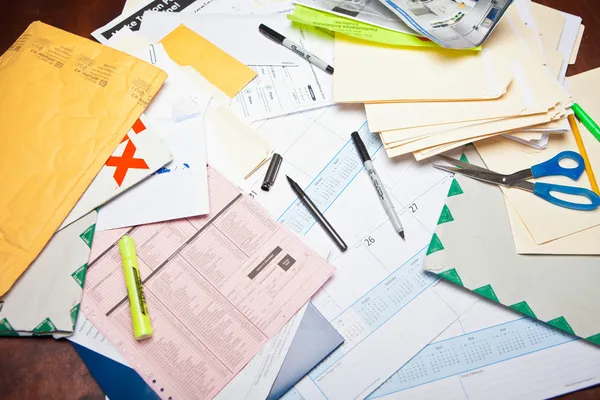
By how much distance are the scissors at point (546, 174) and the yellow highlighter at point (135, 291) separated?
0.50 meters

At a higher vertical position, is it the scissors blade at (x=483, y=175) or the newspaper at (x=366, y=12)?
the newspaper at (x=366, y=12)

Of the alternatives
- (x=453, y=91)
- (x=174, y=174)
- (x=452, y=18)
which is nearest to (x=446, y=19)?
(x=452, y=18)

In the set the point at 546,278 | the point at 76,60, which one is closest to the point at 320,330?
the point at 546,278

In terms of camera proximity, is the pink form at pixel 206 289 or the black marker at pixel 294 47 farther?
the black marker at pixel 294 47

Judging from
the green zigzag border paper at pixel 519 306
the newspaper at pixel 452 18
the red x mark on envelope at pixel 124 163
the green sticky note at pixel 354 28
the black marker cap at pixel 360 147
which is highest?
the red x mark on envelope at pixel 124 163

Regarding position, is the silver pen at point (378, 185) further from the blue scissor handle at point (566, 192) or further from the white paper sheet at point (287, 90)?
the blue scissor handle at point (566, 192)

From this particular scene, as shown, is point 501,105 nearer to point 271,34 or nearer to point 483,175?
point 483,175

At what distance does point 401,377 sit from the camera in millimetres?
662

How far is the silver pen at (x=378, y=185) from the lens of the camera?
29.0 inches

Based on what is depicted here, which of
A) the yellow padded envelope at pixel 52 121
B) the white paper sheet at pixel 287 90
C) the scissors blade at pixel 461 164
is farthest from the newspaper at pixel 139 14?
the scissors blade at pixel 461 164

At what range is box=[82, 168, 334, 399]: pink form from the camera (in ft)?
2.17

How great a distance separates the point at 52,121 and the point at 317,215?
45 centimetres

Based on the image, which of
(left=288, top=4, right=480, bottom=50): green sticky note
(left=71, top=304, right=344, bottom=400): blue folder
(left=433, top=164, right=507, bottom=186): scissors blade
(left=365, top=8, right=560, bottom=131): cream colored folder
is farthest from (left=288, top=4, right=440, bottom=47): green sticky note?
(left=71, top=304, right=344, bottom=400): blue folder

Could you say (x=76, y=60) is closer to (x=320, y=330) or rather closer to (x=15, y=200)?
(x=15, y=200)
